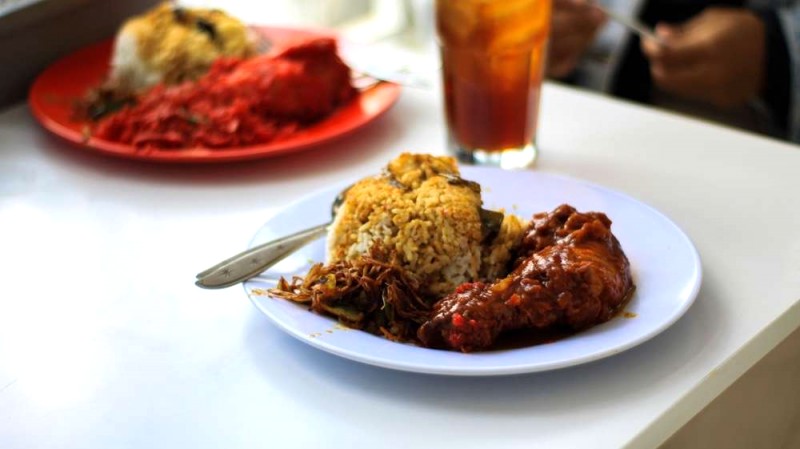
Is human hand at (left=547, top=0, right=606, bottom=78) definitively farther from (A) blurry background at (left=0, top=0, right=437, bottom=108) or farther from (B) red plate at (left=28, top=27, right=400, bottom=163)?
(B) red plate at (left=28, top=27, right=400, bottom=163)

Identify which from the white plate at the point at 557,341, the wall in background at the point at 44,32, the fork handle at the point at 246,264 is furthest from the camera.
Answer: the wall in background at the point at 44,32

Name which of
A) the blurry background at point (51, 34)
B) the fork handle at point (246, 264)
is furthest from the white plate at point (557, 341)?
the blurry background at point (51, 34)

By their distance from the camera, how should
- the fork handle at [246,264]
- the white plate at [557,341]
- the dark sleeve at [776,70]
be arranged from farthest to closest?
the dark sleeve at [776,70], the fork handle at [246,264], the white plate at [557,341]

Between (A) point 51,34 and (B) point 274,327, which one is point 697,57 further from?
(B) point 274,327

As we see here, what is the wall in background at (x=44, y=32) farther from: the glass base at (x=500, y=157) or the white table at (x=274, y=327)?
the glass base at (x=500, y=157)

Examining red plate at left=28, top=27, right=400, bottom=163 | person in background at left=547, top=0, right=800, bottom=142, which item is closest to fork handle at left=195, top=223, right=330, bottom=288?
red plate at left=28, top=27, right=400, bottom=163

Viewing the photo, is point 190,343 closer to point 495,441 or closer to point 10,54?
point 495,441

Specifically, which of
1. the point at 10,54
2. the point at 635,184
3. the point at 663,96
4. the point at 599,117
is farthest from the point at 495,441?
the point at 663,96
